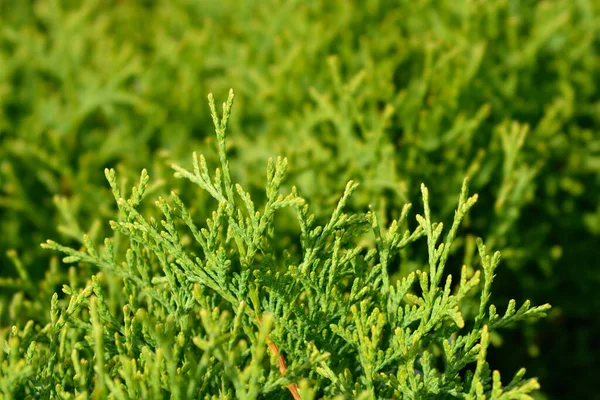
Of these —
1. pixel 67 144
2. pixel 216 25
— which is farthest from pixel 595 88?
pixel 67 144

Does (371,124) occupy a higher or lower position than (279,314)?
higher

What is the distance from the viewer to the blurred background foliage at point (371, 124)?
8.48ft

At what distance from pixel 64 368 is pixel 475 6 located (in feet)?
7.70

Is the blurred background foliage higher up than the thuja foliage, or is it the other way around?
the blurred background foliage

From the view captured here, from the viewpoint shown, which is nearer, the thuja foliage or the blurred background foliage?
the thuja foliage

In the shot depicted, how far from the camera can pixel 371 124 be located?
8.57 ft

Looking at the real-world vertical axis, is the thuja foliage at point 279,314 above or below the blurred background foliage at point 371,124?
below

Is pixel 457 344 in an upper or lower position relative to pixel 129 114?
lower

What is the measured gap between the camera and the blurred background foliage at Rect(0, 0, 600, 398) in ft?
8.48

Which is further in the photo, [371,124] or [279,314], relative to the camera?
[371,124]

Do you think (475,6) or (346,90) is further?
(475,6)

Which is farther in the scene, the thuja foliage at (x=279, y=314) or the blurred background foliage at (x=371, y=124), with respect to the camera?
the blurred background foliage at (x=371, y=124)

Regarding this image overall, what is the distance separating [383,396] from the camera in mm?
1651

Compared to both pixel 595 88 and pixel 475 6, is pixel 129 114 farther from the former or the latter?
pixel 595 88
